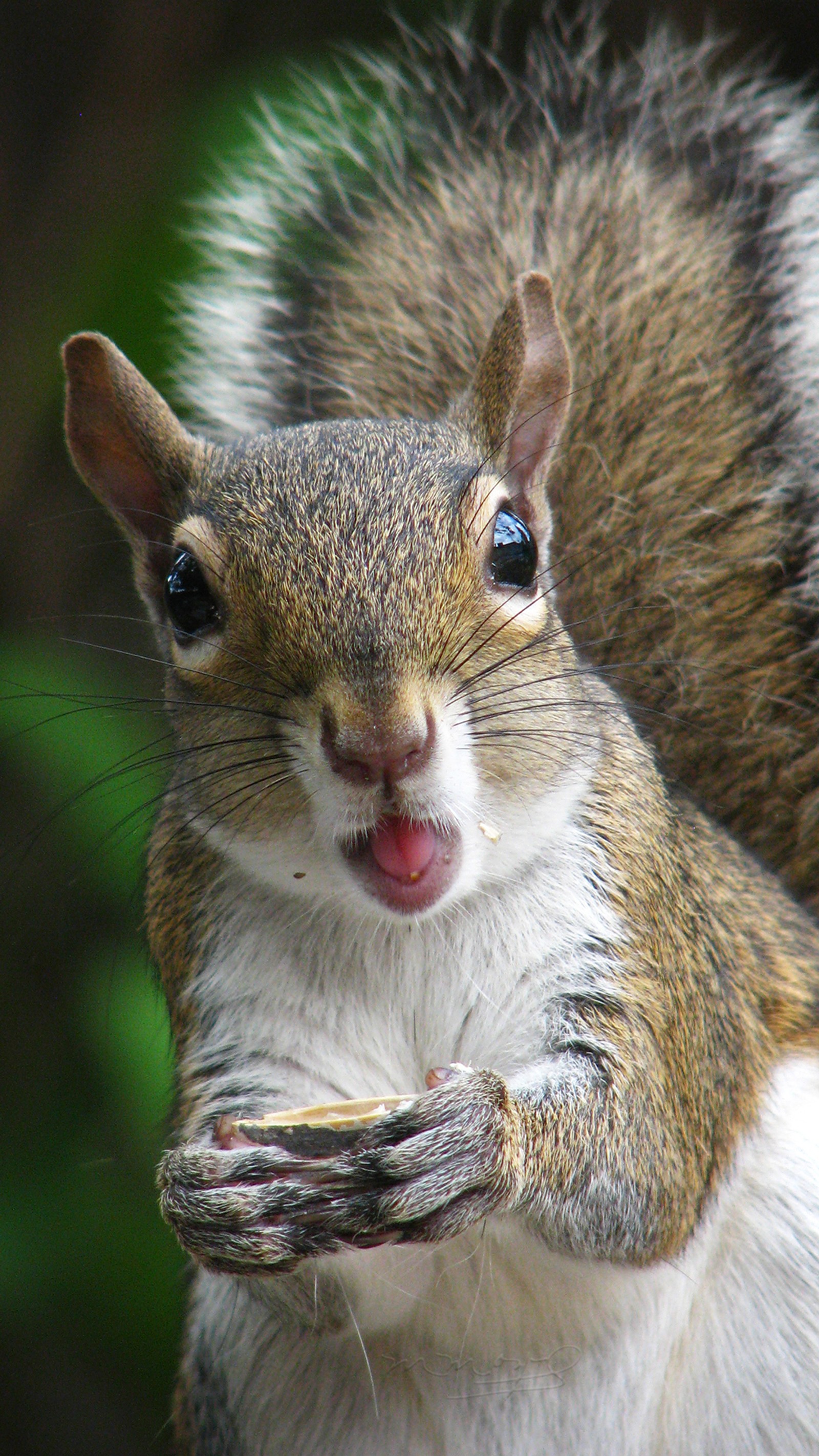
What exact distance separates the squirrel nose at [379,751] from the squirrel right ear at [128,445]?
0.38 m

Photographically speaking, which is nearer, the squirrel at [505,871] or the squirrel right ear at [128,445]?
the squirrel at [505,871]

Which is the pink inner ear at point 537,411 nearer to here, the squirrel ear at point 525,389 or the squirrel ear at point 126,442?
the squirrel ear at point 525,389

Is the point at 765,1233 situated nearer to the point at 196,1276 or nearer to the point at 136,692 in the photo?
the point at 196,1276

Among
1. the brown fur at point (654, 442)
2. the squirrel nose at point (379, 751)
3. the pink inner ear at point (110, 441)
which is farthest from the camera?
the brown fur at point (654, 442)

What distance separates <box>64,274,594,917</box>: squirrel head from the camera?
93 cm

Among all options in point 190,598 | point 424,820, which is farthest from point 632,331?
point 424,820

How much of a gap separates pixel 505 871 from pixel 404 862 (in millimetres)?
171

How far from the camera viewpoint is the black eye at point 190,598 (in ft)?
3.49

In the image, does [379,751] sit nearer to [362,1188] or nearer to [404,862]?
[404,862]

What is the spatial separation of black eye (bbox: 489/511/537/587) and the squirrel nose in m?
→ 0.21

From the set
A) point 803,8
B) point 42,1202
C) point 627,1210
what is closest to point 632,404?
point 627,1210

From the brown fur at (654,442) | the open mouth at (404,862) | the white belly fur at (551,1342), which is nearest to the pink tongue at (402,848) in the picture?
the open mouth at (404,862)

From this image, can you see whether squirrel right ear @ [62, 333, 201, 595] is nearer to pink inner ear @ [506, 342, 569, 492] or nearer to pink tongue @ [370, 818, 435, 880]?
pink inner ear @ [506, 342, 569, 492]

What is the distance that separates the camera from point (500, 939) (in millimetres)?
1131
